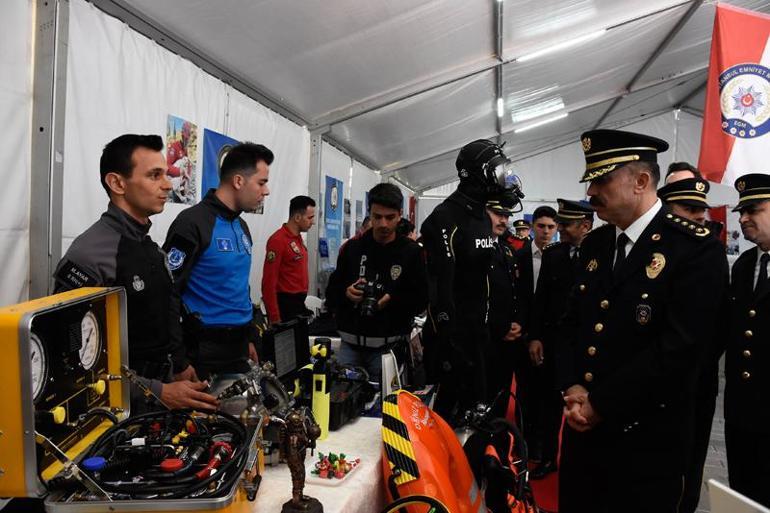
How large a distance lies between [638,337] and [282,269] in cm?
323

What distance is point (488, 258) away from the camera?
2.60 meters

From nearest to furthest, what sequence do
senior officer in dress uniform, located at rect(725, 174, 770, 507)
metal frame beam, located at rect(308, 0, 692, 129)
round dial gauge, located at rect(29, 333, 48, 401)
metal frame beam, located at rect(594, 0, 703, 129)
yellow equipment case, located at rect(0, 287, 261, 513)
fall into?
1. yellow equipment case, located at rect(0, 287, 261, 513)
2. round dial gauge, located at rect(29, 333, 48, 401)
3. senior officer in dress uniform, located at rect(725, 174, 770, 507)
4. metal frame beam, located at rect(308, 0, 692, 129)
5. metal frame beam, located at rect(594, 0, 703, 129)

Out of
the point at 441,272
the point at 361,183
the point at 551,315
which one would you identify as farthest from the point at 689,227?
the point at 361,183

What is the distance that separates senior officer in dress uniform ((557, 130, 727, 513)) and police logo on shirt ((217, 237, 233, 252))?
1.49m

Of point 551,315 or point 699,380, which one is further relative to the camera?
point 551,315

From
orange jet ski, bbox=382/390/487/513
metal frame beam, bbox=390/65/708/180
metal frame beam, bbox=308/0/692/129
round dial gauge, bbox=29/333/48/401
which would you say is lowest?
orange jet ski, bbox=382/390/487/513

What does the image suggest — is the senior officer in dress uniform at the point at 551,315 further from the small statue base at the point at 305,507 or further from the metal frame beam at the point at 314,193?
the metal frame beam at the point at 314,193

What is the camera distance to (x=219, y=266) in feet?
7.52

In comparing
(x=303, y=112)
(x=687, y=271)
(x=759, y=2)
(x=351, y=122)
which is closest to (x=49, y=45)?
(x=687, y=271)

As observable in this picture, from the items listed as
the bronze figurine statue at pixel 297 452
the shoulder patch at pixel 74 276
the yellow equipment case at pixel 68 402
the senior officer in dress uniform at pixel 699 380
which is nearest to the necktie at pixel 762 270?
the senior officer in dress uniform at pixel 699 380

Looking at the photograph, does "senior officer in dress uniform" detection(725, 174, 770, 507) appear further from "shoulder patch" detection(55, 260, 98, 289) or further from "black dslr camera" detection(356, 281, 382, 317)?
"shoulder patch" detection(55, 260, 98, 289)

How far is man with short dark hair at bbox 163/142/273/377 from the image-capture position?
2.23 meters

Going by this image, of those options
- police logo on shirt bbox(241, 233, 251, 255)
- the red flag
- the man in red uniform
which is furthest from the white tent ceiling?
the red flag

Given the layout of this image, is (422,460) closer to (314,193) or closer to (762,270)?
(762,270)
